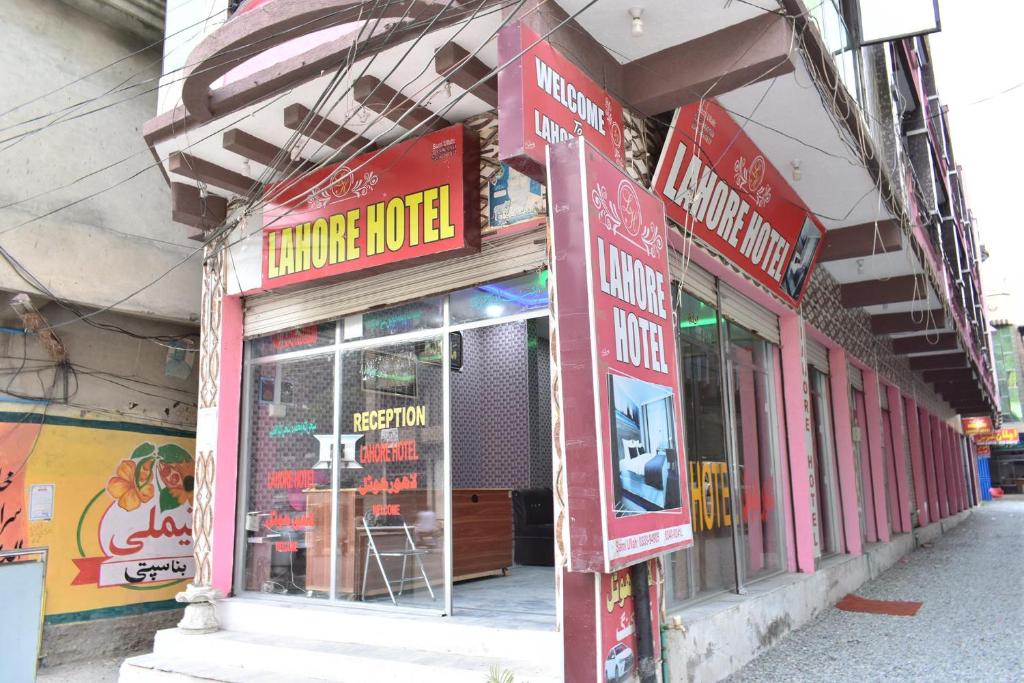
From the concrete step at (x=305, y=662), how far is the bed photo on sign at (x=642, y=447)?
1099mm

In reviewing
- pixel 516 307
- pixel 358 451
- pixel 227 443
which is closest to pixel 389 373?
pixel 358 451

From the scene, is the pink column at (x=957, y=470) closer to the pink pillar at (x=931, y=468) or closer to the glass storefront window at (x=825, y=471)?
the pink pillar at (x=931, y=468)

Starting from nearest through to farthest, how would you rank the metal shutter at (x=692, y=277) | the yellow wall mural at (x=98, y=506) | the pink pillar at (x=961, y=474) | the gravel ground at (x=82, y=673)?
the metal shutter at (x=692, y=277)
the gravel ground at (x=82, y=673)
the yellow wall mural at (x=98, y=506)
the pink pillar at (x=961, y=474)

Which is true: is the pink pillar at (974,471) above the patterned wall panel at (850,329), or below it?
below

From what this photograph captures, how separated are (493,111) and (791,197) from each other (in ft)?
11.1

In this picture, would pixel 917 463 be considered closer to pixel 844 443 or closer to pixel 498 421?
pixel 844 443

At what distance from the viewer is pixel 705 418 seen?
5.87 m

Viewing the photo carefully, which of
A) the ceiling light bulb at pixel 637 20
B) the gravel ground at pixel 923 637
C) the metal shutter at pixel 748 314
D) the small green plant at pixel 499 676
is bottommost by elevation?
the gravel ground at pixel 923 637

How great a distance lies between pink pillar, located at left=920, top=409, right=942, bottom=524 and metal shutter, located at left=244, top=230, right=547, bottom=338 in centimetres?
1382

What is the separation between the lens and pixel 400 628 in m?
5.07

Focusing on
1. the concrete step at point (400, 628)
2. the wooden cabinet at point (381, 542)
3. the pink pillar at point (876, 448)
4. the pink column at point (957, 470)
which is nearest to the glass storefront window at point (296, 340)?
the wooden cabinet at point (381, 542)

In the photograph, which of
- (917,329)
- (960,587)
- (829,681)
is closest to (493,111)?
(829,681)

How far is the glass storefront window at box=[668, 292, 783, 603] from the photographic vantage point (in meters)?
5.50

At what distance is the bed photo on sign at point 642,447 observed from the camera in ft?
12.0
